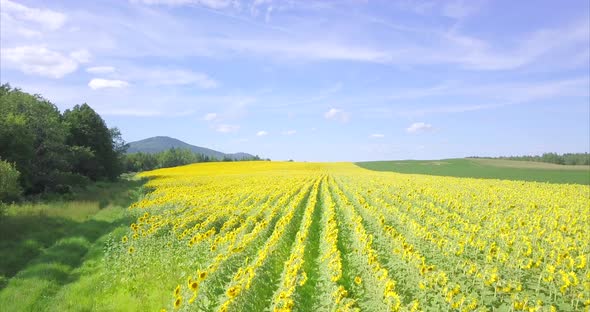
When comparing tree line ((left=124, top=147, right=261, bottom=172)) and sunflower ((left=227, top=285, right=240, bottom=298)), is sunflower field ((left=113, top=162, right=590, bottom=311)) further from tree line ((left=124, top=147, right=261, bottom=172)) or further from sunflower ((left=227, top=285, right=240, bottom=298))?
tree line ((left=124, top=147, right=261, bottom=172))

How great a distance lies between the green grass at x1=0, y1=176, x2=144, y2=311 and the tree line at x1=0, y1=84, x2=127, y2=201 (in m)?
1.89

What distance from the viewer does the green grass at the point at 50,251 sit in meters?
8.77

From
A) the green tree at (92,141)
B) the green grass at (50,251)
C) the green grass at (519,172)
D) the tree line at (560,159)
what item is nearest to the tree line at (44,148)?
the green tree at (92,141)

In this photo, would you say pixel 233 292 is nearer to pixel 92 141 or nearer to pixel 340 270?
pixel 340 270

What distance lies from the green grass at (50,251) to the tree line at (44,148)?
1.89 m

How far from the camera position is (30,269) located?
10453 mm

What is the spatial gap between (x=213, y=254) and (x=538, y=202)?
1749cm

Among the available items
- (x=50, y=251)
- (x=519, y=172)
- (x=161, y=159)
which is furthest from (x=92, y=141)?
(x=161, y=159)

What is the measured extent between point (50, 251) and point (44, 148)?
19.2m

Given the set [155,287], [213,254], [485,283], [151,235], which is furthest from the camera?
[151,235]

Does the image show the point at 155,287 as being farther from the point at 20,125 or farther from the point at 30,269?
the point at 20,125

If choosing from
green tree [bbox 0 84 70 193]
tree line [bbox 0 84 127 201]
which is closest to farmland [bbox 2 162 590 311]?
tree line [bbox 0 84 127 201]

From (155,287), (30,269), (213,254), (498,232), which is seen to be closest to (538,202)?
(498,232)

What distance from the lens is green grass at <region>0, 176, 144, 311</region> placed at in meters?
8.77
